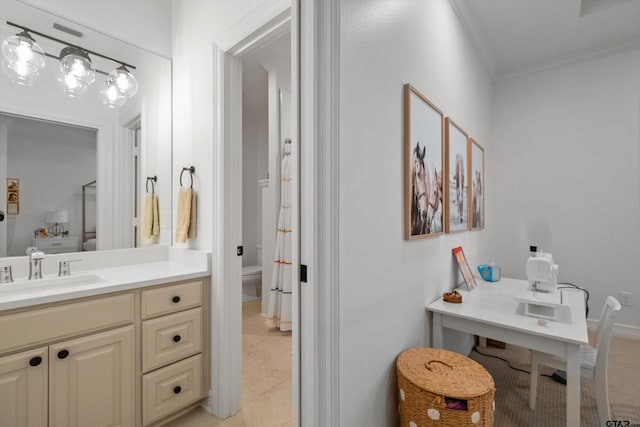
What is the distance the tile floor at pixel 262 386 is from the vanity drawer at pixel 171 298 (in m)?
0.68

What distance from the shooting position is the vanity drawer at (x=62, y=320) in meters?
1.13

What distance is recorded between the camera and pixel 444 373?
124 centimetres

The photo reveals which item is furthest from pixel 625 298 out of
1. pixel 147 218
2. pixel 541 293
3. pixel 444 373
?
pixel 147 218

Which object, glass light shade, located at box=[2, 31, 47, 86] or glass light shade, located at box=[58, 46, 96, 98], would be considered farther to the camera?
glass light shade, located at box=[58, 46, 96, 98]

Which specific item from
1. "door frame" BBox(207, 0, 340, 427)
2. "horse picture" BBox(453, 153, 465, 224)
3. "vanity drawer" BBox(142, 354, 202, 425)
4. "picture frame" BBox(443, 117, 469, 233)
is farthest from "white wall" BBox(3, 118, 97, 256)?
"horse picture" BBox(453, 153, 465, 224)

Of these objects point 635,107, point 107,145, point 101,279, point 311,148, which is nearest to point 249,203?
point 107,145

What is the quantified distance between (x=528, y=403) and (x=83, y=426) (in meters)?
2.48

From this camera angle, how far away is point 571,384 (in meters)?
1.33

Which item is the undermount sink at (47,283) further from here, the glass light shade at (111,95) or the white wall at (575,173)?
the white wall at (575,173)

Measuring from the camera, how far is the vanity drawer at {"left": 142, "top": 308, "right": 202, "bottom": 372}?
5.00 feet

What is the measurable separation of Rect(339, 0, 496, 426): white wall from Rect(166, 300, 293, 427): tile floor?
2.55 feet

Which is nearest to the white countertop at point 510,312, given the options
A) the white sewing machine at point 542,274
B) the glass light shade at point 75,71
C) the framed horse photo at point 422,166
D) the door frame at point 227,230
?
the white sewing machine at point 542,274

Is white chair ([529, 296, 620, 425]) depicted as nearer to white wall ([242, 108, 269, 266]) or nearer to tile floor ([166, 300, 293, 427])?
tile floor ([166, 300, 293, 427])

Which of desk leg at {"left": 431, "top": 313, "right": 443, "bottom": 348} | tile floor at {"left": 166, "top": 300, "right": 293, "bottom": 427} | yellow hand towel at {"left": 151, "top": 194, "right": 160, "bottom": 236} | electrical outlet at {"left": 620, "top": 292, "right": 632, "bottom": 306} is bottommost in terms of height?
tile floor at {"left": 166, "top": 300, "right": 293, "bottom": 427}
